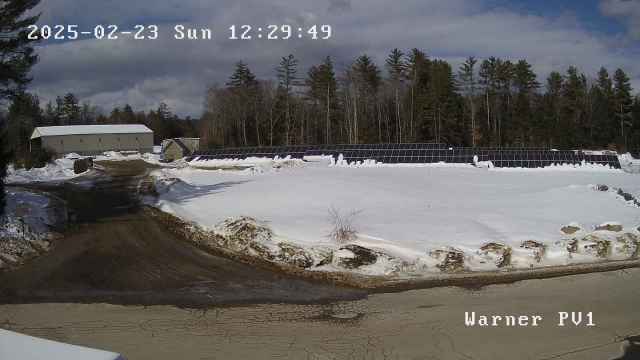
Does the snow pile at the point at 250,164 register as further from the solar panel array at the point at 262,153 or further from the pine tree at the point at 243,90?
the pine tree at the point at 243,90

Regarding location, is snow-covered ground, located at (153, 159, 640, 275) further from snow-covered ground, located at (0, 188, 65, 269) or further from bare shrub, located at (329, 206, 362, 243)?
snow-covered ground, located at (0, 188, 65, 269)

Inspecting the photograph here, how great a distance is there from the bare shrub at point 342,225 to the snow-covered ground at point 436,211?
0.15 meters

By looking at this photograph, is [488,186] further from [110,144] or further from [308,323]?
[110,144]

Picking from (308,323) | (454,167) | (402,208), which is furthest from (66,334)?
(454,167)

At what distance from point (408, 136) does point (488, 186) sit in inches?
1404

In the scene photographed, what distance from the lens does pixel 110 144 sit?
65.2 meters

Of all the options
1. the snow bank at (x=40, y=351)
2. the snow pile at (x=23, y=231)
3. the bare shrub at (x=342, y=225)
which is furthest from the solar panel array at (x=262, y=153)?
the snow bank at (x=40, y=351)

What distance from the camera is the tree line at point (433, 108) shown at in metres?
51.5

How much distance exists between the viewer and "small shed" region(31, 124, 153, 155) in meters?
62.4

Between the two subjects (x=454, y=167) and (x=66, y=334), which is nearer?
(x=66, y=334)

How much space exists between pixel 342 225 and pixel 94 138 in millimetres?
59769

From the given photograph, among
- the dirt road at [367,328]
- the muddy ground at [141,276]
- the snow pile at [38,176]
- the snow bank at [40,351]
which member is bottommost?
the dirt road at [367,328]

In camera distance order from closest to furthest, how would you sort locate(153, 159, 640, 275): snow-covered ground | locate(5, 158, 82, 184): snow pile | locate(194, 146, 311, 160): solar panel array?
locate(153, 159, 640, 275): snow-covered ground
locate(5, 158, 82, 184): snow pile
locate(194, 146, 311, 160): solar panel array

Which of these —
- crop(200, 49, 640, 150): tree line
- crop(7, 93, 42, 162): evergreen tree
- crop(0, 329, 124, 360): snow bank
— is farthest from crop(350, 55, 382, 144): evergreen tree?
crop(0, 329, 124, 360): snow bank
